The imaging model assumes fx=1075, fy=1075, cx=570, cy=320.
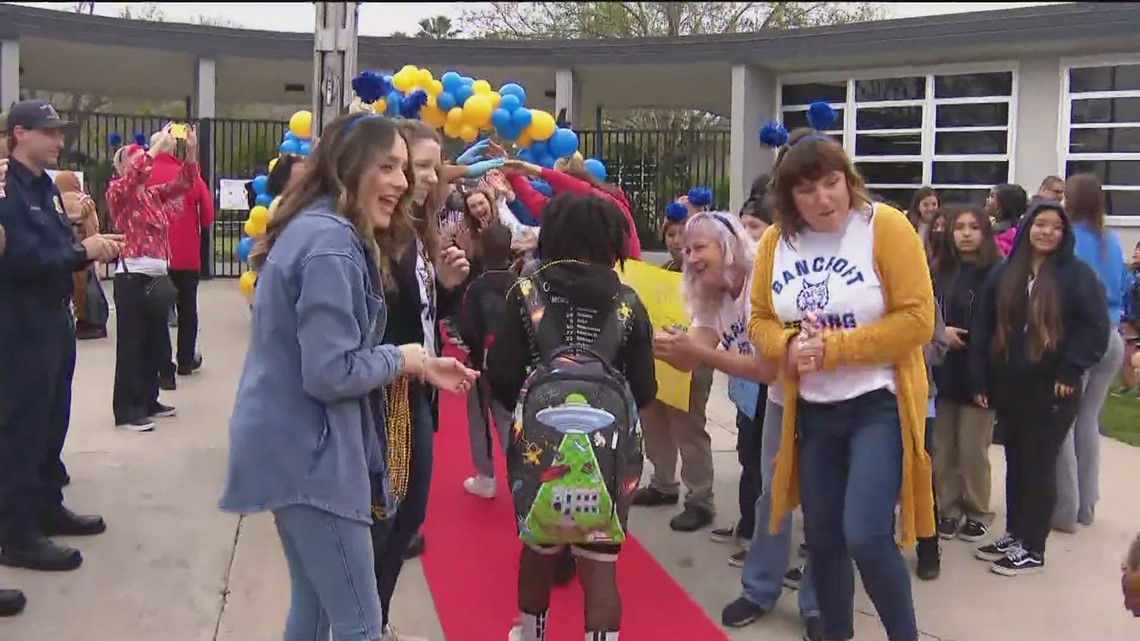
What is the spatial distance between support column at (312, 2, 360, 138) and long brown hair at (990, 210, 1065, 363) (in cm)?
379

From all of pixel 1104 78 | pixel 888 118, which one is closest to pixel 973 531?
pixel 1104 78

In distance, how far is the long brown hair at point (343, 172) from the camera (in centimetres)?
281

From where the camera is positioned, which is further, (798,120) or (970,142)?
(798,120)

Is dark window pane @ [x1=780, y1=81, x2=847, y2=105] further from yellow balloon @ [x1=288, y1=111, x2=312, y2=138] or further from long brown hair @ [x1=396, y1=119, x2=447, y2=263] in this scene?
long brown hair @ [x1=396, y1=119, x2=447, y2=263]

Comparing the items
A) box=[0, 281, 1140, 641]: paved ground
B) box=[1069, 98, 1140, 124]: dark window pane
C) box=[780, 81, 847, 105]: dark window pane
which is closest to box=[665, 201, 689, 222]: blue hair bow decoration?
box=[0, 281, 1140, 641]: paved ground

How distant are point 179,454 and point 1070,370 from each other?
16.5 ft

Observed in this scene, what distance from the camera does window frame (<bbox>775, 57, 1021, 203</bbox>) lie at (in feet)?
45.3

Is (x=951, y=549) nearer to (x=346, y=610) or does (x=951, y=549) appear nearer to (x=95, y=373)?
(x=346, y=610)

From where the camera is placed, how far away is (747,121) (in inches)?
622

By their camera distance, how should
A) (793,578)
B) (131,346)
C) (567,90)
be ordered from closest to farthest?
(793,578) → (131,346) → (567,90)

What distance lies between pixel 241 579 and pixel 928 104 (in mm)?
12438

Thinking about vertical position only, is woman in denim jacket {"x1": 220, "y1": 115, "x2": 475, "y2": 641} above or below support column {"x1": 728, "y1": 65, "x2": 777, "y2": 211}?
below

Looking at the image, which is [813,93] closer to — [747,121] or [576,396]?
[747,121]

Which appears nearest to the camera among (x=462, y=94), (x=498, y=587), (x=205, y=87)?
(x=498, y=587)
